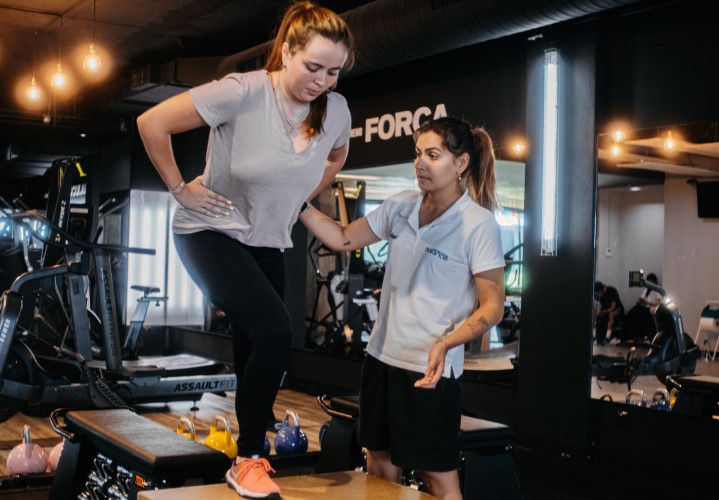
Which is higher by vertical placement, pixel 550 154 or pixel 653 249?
pixel 550 154

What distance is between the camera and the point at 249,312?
7.20ft

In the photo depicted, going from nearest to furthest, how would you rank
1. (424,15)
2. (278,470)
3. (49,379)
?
(278,470)
(424,15)
(49,379)

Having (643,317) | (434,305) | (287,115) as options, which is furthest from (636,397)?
(287,115)

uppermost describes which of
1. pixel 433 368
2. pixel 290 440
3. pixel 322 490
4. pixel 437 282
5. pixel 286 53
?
pixel 286 53

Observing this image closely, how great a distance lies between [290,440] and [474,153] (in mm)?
2433

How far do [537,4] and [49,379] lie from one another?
404 cm

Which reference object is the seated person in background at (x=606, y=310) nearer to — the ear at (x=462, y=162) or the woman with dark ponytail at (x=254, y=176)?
the ear at (x=462, y=162)

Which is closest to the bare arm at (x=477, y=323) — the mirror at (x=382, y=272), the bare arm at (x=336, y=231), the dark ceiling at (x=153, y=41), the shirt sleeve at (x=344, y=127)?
the bare arm at (x=336, y=231)

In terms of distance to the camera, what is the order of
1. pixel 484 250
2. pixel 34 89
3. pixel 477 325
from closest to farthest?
pixel 477 325 < pixel 484 250 < pixel 34 89

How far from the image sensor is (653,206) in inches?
189

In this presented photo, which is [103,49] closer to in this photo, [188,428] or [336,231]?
[188,428]

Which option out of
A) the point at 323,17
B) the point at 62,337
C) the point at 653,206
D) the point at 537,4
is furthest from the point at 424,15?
the point at 62,337

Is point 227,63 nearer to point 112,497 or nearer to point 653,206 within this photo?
point 653,206

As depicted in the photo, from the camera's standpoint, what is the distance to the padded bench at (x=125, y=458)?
2611 mm
